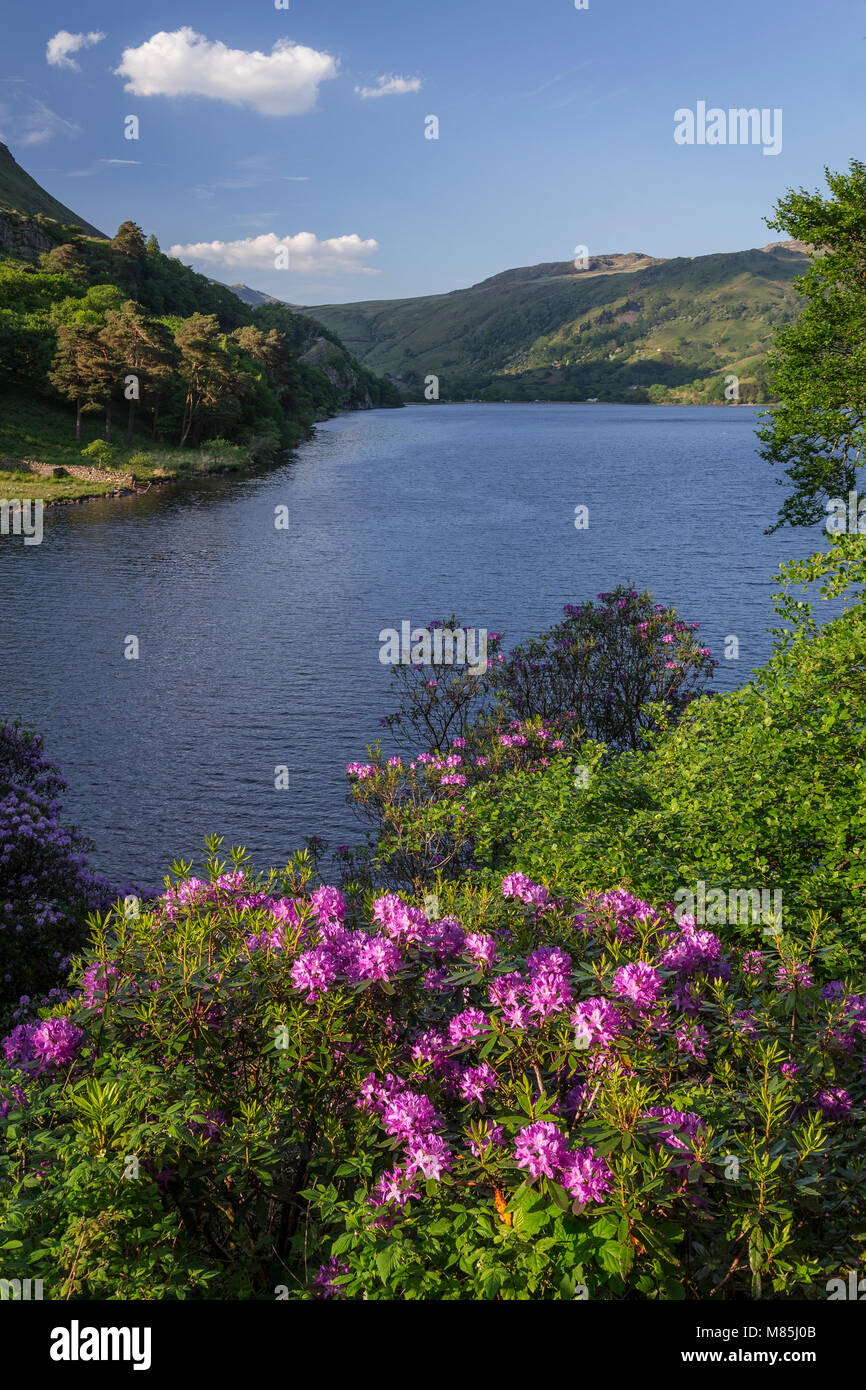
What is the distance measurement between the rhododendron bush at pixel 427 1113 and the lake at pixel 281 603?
13507mm

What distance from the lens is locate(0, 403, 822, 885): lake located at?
21641mm

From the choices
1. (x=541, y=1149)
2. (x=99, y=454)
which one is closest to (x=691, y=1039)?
(x=541, y=1149)

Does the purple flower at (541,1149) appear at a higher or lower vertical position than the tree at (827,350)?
lower

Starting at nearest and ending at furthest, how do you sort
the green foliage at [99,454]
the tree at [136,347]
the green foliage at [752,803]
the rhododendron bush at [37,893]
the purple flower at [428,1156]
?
the purple flower at [428,1156], the green foliage at [752,803], the rhododendron bush at [37,893], the green foliage at [99,454], the tree at [136,347]

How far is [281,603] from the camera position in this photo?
4084 cm

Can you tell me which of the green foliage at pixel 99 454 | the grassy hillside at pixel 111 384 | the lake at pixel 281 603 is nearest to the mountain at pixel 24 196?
the grassy hillside at pixel 111 384

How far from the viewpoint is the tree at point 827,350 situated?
2508 centimetres

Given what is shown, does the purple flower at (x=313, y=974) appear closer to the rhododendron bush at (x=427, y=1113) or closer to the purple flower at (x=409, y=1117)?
the rhododendron bush at (x=427, y=1113)

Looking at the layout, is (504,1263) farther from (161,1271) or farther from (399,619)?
(399,619)

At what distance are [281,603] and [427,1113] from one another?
38096mm

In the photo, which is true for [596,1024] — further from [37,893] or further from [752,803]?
[37,893]

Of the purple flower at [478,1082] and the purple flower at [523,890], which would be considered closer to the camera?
the purple flower at [478,1082]

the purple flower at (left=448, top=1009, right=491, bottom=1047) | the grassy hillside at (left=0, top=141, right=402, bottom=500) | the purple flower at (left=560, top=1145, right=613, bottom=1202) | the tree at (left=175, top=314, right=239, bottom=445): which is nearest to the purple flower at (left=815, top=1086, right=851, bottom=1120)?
the purple flower at (left=560, top=1145, right=613, bottom=1202)
